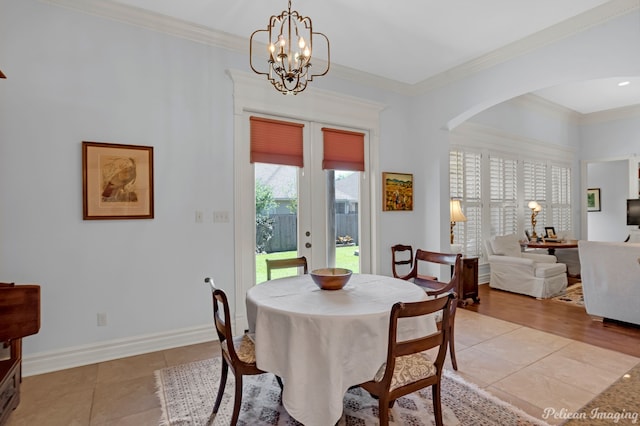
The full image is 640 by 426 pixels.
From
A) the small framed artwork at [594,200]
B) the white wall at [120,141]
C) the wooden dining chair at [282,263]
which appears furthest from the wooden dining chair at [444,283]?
the small framed artwork at [594,200]

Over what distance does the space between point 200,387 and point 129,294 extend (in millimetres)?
1156

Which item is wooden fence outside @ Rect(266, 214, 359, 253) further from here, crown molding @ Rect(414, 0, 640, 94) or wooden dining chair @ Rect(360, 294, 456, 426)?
crown molding @ Rect(414, 0, 640, 94)

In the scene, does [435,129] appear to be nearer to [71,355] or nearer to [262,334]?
[262,334]

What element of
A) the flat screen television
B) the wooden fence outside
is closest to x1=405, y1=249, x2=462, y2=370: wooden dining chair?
the wooden fence outside

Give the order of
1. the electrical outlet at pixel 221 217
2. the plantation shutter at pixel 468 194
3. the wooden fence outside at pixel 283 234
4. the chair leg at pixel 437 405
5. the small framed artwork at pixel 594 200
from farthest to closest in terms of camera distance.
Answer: the small framed artwork at pixel 594 200 < the plantation shutter at pixel 468 194 < the wooden fence outside at pixel 283 234 < the electrical outlet at pixel 221 217 < the chair leg at pixel 437 405

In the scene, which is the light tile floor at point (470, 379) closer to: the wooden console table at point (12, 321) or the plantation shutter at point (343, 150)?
the wooden console table at point (12, 321)

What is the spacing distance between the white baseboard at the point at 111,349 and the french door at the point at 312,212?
2.75 feet

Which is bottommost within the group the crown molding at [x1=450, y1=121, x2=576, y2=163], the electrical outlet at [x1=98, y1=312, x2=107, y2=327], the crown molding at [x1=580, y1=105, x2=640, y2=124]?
the electrical outlet at [x1=98, y1=312, x2=107, y2=327]

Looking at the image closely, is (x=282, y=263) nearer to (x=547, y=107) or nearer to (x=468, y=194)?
(x=468, y=194)

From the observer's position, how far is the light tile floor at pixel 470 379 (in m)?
2.21

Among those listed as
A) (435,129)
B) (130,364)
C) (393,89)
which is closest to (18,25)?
(130,364)

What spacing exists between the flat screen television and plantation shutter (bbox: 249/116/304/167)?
7.08 meters

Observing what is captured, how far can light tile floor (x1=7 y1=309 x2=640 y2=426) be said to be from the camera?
2.21 meters

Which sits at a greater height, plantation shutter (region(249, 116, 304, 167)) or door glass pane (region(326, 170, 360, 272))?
plantation shutter (region(249, 116, 304, 167))
